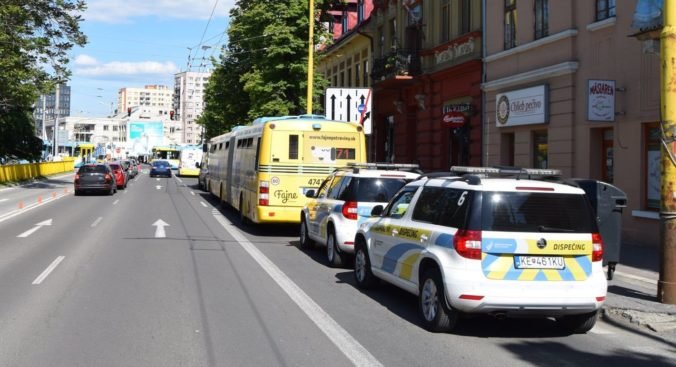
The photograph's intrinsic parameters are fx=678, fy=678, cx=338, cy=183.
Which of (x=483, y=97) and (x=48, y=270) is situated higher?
(x=483, y=97)

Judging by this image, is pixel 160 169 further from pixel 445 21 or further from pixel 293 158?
pixel 293 158

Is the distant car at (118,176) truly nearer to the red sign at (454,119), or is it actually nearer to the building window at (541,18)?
the red sign at (454,119)

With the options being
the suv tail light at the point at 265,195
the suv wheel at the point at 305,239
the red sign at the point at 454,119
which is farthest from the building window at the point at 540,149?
the suv wheel at the point at 305,239

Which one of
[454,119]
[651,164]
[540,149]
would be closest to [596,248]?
[651,164]

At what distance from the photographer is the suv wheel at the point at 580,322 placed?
7.30 meters

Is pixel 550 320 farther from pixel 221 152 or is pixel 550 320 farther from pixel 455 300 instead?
pixel 221 152

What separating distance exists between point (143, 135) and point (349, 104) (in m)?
71.9

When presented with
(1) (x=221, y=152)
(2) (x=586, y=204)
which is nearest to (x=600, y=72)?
(2) (x=586, y=204)

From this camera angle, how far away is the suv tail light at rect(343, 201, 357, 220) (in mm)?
11438

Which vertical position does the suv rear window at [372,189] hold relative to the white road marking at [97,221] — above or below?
above

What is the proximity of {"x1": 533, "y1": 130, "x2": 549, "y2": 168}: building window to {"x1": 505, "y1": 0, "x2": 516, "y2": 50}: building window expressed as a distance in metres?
3.07

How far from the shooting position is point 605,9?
638 inches

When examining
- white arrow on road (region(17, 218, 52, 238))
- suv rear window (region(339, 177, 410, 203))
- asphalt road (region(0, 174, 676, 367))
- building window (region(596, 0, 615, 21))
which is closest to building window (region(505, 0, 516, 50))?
building window (region(596, 0, 615, 21))

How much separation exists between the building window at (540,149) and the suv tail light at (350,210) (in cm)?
906
